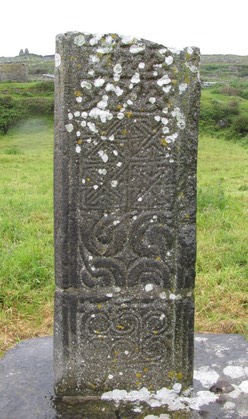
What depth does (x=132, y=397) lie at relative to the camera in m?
3.09

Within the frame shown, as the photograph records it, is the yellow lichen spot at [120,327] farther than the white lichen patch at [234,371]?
No

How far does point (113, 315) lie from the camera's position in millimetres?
3039

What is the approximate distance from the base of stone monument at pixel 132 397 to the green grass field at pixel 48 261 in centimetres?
84

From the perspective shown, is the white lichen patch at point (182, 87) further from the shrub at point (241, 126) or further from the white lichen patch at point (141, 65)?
the shrub at point (241, 126)

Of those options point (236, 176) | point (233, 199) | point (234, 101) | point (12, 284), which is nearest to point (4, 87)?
point (234, 101)

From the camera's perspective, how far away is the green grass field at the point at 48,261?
4.67 metres

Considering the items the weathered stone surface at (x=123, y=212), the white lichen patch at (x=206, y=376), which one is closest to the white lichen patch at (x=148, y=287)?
the weathered stone surface at (x=123, y=212)

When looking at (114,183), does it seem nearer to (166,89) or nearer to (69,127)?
(69,127)

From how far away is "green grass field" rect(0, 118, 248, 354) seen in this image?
4668 mm

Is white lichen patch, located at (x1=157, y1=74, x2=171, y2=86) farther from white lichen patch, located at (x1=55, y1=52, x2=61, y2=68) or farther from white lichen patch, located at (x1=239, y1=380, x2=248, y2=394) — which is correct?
white lichen patch, located at (x1=239, y1=380, x2=248, y2=394)

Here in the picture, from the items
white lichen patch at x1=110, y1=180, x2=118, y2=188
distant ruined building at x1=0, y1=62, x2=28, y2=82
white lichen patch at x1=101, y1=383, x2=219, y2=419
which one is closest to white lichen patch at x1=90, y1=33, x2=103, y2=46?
white lichen patch at x1=110, y1=180, x2=118, y2=188

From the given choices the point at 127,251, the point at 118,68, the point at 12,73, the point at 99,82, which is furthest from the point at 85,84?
the point at 12,73

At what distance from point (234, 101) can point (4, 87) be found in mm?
15884

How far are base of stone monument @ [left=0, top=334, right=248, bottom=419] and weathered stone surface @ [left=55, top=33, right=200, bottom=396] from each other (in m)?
0.08
